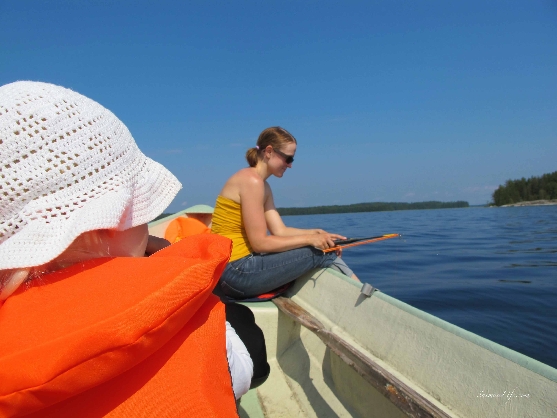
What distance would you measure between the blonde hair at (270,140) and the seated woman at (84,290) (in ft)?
7.20

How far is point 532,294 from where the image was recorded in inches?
164

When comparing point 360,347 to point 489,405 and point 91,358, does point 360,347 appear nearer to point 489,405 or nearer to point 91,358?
point 489,405

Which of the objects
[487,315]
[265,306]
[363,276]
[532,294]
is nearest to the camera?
[265,306]

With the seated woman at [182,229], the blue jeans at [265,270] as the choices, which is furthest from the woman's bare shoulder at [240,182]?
the seated woman at [182,229]

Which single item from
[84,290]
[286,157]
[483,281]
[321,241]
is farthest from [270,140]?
[483,281]

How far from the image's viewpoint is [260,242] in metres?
2.81

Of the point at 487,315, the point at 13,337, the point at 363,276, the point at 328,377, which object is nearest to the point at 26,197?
the point at 13,337

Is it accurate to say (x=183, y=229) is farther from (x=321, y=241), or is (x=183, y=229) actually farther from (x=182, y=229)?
(x=321, y=241)

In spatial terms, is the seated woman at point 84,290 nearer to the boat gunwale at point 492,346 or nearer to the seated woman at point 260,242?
the boat gunwale at point 492,346

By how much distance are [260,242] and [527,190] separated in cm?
5190

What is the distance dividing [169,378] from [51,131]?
533 mm

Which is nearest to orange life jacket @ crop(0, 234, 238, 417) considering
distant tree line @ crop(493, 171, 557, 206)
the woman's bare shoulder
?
the woman's bare shoulder

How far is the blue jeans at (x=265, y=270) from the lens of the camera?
2734 millimetres

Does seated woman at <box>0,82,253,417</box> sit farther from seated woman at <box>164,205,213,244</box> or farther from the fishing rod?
seated woman at <box>164,205,213,244</box>
